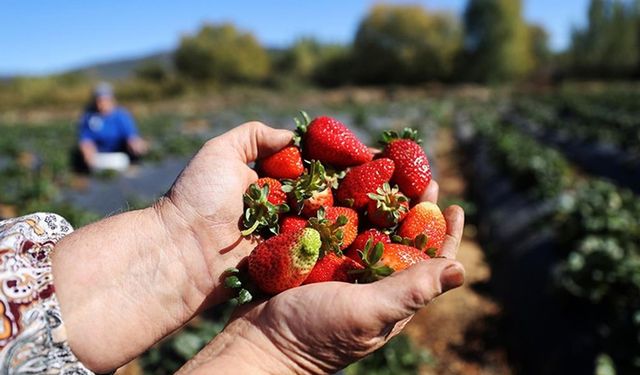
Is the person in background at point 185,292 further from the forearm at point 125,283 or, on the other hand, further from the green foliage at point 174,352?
the green foliage at point 174,352

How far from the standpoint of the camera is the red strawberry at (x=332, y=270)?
194cm

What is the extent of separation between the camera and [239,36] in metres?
61.9

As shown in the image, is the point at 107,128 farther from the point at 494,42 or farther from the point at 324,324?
the point at 494,42

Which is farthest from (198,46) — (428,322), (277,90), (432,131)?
(428,322)

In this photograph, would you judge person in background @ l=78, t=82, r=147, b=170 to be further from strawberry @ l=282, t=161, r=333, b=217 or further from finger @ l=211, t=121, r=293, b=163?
strawberry @ l=282, t=161, r=333, b=217

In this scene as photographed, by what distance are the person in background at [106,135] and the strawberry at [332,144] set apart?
6.25 metres

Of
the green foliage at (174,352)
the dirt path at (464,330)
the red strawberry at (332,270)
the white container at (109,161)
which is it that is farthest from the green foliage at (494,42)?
the red strawberry at (332,270)

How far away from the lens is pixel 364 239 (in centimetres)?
217

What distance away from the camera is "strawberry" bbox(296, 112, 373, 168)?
2.41m

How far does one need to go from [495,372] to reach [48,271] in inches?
148

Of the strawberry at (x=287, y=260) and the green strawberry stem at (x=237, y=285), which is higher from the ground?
the strawberry at (x=287, y=260)

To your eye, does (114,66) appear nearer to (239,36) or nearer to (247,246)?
(239,36)

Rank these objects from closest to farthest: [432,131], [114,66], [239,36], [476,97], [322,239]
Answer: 1. [322,239]
2. [432,131]
3. [476,97]
4. [239,36]
5. [114,66]

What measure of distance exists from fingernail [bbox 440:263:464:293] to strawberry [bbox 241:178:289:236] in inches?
31.5
